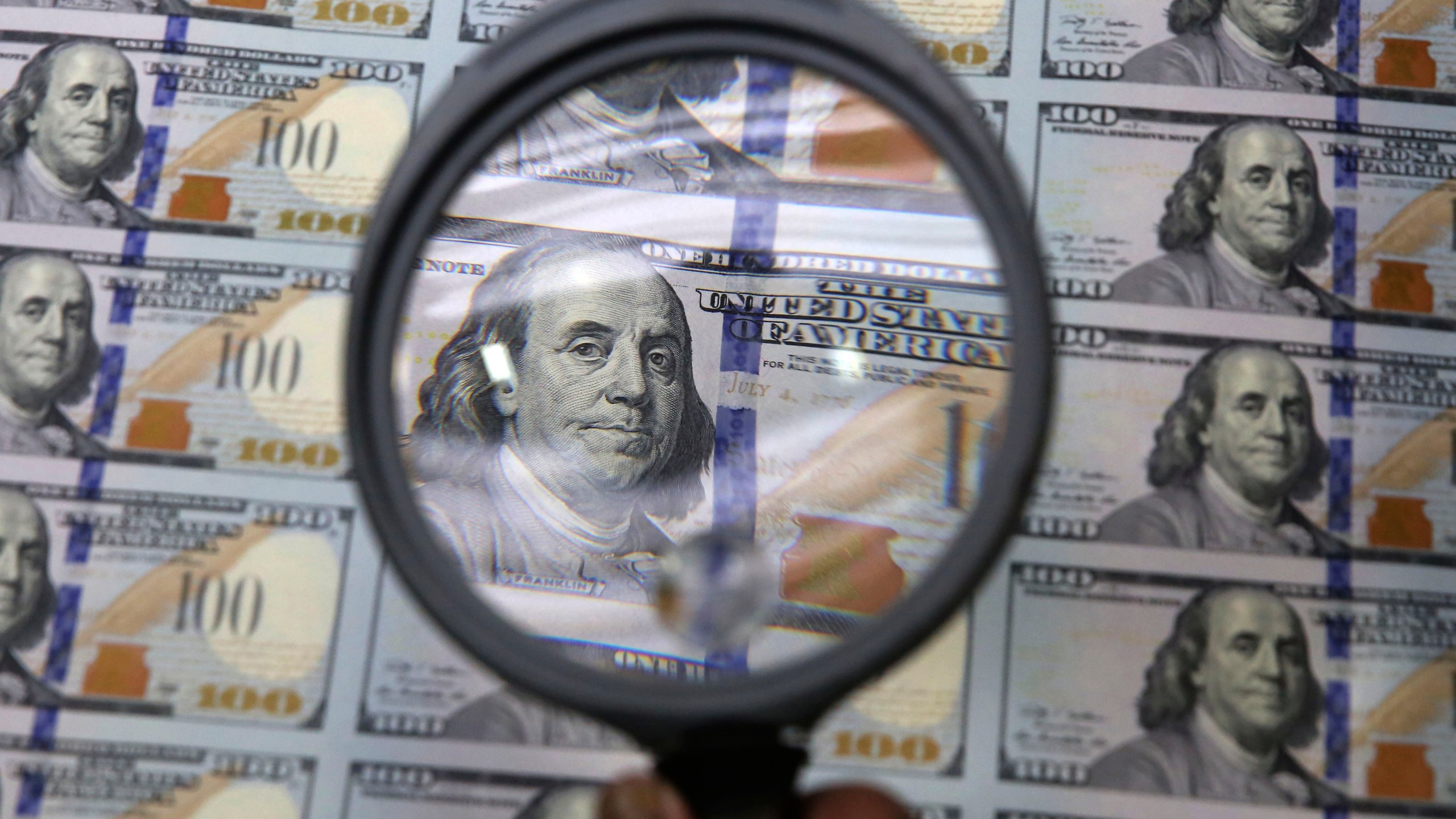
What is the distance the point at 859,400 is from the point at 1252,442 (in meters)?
→ 0.31

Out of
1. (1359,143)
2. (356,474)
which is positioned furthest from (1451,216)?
(356,474)

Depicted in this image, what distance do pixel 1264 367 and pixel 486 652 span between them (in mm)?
639

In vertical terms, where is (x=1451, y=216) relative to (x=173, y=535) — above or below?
above

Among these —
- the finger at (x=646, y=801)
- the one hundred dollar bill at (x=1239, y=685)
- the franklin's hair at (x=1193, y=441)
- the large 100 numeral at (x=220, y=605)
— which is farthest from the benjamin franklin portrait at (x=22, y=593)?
the franklin's hair at (x=1193, y=441)

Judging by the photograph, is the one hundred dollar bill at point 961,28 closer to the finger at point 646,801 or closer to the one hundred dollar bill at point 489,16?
the one hundred dollar bill at point 489,16

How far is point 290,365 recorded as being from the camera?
85 centimetres

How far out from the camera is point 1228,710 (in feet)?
A: 2.56

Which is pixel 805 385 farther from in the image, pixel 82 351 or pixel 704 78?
pixel 82 351

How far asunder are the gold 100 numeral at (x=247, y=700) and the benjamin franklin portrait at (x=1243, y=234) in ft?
2.34

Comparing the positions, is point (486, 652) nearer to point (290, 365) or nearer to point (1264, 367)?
point (290, 365)

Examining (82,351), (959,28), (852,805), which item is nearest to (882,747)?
(852,805)

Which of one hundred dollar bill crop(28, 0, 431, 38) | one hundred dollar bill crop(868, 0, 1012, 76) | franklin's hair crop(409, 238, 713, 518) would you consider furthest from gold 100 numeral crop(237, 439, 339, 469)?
one hundred dollar bill crop(868, 0, 1012, 76)

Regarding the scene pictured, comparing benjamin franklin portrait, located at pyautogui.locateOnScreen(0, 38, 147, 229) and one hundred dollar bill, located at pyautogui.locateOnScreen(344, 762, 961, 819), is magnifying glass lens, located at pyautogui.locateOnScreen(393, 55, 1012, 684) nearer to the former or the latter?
one hundred dollar bill, located at pyautogui.locateOnScreen(344, 762, 961, 819)

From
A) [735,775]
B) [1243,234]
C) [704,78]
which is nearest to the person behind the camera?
[735,775]
